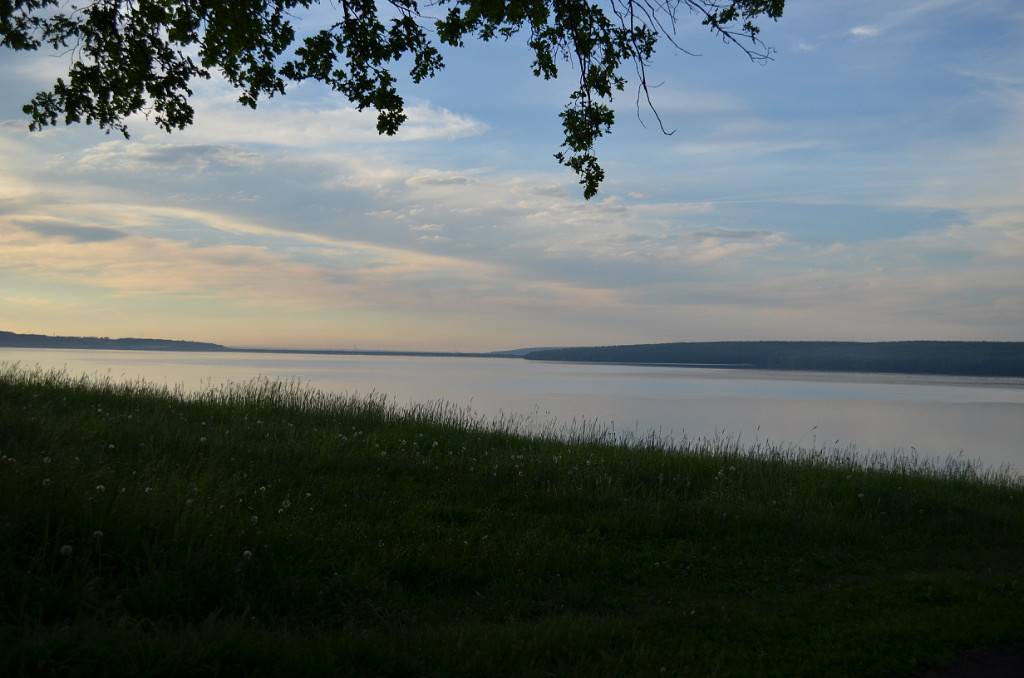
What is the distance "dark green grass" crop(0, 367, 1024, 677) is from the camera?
5.35m

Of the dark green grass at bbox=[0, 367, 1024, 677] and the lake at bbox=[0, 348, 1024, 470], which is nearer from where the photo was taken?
the dark green grass at bbox=[0, 367, 1024, 677]

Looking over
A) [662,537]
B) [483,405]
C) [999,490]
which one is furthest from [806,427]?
[662,537]

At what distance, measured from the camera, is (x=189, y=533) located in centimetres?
656

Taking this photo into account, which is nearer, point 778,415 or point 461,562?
point 461,562

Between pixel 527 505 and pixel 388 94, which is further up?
pixel 388 94

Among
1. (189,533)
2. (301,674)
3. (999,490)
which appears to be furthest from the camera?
(999,490)

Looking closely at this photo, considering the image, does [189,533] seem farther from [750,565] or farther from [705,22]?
[705,22]

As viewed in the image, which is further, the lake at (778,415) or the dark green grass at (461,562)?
the lake at (778,415)

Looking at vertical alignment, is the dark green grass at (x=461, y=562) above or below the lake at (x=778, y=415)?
above

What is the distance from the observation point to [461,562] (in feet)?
24.8

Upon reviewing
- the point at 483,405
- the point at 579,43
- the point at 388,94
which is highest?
the point at 579,43

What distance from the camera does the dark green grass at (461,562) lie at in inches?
211

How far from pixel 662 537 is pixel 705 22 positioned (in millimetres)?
6984

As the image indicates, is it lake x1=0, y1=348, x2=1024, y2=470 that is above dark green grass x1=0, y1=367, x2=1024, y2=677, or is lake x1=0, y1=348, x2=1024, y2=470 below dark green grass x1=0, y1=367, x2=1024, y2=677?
below
